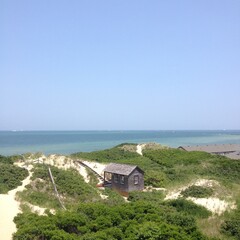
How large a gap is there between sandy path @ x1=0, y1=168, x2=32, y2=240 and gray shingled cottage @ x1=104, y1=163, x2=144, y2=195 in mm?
8343

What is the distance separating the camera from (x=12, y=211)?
19734 millimetres

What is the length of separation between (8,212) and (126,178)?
39.4 feet

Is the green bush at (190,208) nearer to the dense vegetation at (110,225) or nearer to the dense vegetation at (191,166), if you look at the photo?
the dense vegetation at (110,225)

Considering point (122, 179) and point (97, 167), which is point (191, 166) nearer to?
point (97, 167)

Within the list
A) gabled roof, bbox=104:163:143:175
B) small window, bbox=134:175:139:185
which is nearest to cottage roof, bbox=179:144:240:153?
gabled roof, bbox=104:163:143:175

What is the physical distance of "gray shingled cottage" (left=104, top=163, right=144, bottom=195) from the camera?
29.0m

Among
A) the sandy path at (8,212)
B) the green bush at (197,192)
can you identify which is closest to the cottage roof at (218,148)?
the green bush at (197,192)

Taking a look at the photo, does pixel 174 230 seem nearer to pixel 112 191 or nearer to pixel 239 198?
pixel 239 198

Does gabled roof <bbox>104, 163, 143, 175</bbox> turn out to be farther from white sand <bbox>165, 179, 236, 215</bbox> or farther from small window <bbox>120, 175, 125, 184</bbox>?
white sand <bbox>165, 179, 236, 215</bbox>

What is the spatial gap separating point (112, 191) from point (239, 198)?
34.5 feet

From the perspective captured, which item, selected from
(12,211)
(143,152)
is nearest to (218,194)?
(12,211)

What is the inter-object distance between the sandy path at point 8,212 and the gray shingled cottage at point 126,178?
834 centimetres

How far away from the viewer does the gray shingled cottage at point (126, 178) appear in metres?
29.0

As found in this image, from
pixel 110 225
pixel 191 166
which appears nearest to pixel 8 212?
pixel 110 225
